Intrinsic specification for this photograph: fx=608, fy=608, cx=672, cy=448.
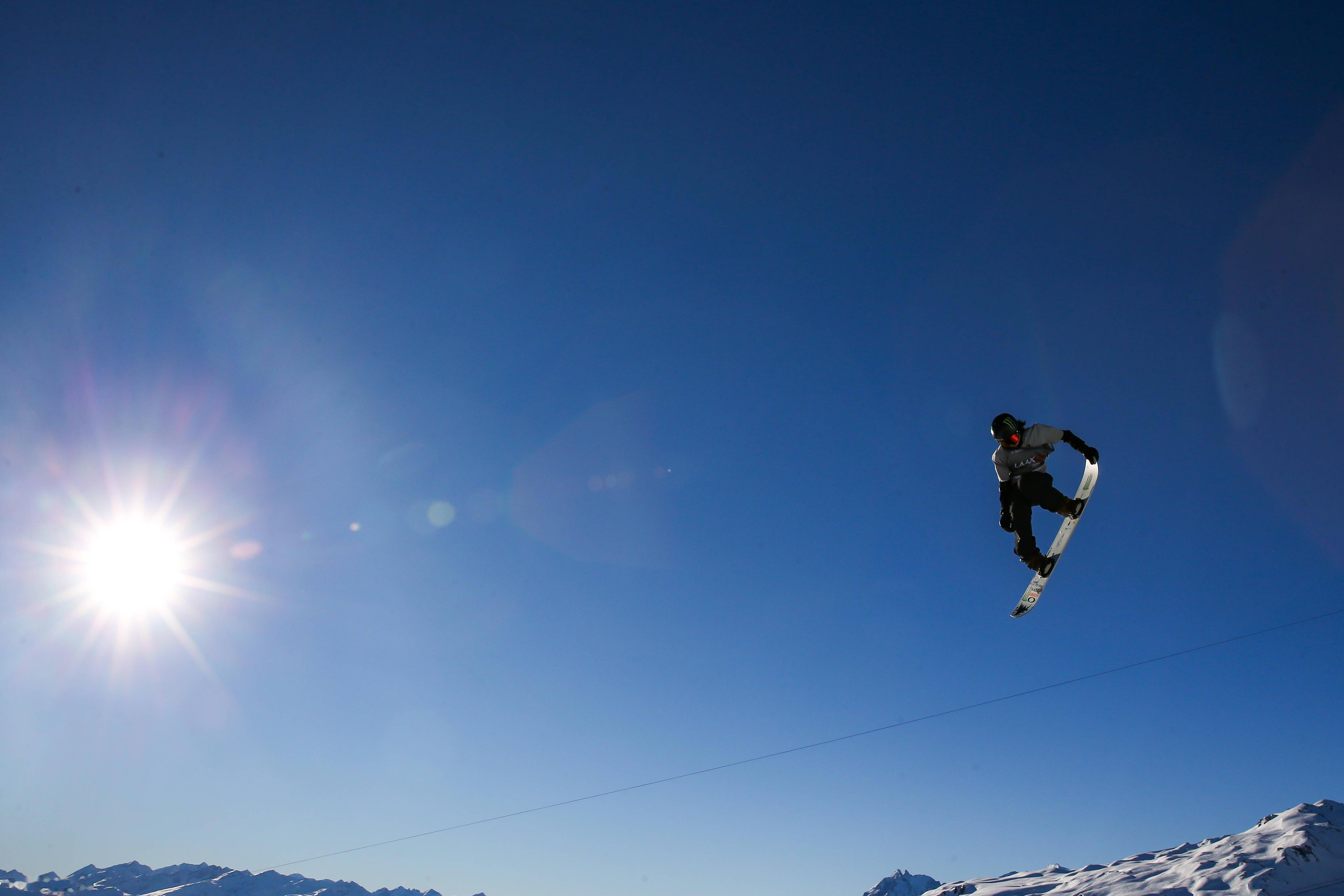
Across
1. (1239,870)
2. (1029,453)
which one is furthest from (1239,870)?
(1029,453)

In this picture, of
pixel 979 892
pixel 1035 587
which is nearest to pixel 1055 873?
pixel 979 892

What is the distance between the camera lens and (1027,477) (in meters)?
10.2

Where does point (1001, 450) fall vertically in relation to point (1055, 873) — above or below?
above

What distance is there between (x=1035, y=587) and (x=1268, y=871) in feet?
649

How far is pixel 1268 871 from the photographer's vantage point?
446 ft

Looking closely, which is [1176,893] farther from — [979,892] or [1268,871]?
[979,892]

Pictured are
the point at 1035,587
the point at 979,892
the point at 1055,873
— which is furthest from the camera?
the point at 1055,873

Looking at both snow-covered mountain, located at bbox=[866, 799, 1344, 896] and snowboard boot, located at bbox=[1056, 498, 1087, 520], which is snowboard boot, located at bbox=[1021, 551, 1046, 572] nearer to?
snowboard boot, located at bbox=[1056, 498, 1087, 520]

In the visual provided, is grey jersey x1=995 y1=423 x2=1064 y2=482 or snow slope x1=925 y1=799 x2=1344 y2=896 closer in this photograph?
grey jersey x1=995 y1=423 x2=1064 y2=482

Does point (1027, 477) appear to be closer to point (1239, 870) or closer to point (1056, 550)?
point (1056, 550)

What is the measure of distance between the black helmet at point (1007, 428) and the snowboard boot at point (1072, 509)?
2.04 m

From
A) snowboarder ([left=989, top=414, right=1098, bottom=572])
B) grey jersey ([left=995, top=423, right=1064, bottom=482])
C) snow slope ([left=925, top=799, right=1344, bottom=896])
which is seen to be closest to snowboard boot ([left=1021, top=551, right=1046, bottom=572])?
snowboarder ([left=989, top=414, right=1098, bottom=572])

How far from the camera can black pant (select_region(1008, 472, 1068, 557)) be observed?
33.3ft

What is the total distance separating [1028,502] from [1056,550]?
2760 millimetres
